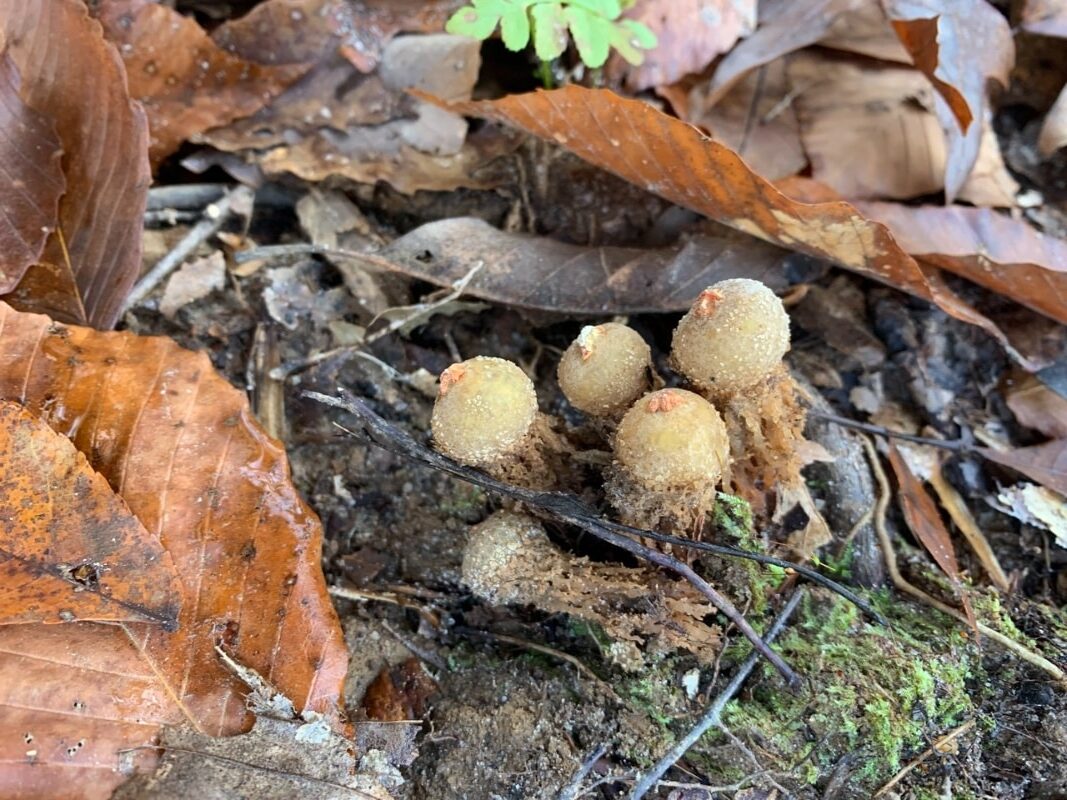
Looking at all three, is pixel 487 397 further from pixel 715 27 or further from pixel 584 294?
pixel 715 27

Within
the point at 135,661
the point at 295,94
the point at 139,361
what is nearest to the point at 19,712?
the point at 135,661

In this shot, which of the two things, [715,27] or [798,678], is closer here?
[798,678]

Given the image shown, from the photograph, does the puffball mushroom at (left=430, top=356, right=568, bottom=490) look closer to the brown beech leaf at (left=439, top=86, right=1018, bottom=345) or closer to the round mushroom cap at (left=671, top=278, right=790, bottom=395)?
the round mushroom cap at (left=671, top=278, right=790, bottom=395)

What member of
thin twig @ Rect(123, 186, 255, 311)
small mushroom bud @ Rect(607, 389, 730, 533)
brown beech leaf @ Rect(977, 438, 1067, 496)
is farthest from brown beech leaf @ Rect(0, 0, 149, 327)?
brown beech leaf @ Rect(977, 438, 1067, 496)

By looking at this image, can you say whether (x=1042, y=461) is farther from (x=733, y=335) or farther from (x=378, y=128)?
(x=378, y=128)

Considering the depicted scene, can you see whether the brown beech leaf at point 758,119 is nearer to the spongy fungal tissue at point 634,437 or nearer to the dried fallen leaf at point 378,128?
the dried fallen leaf at point 378,128

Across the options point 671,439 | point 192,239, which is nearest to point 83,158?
point 192,239
